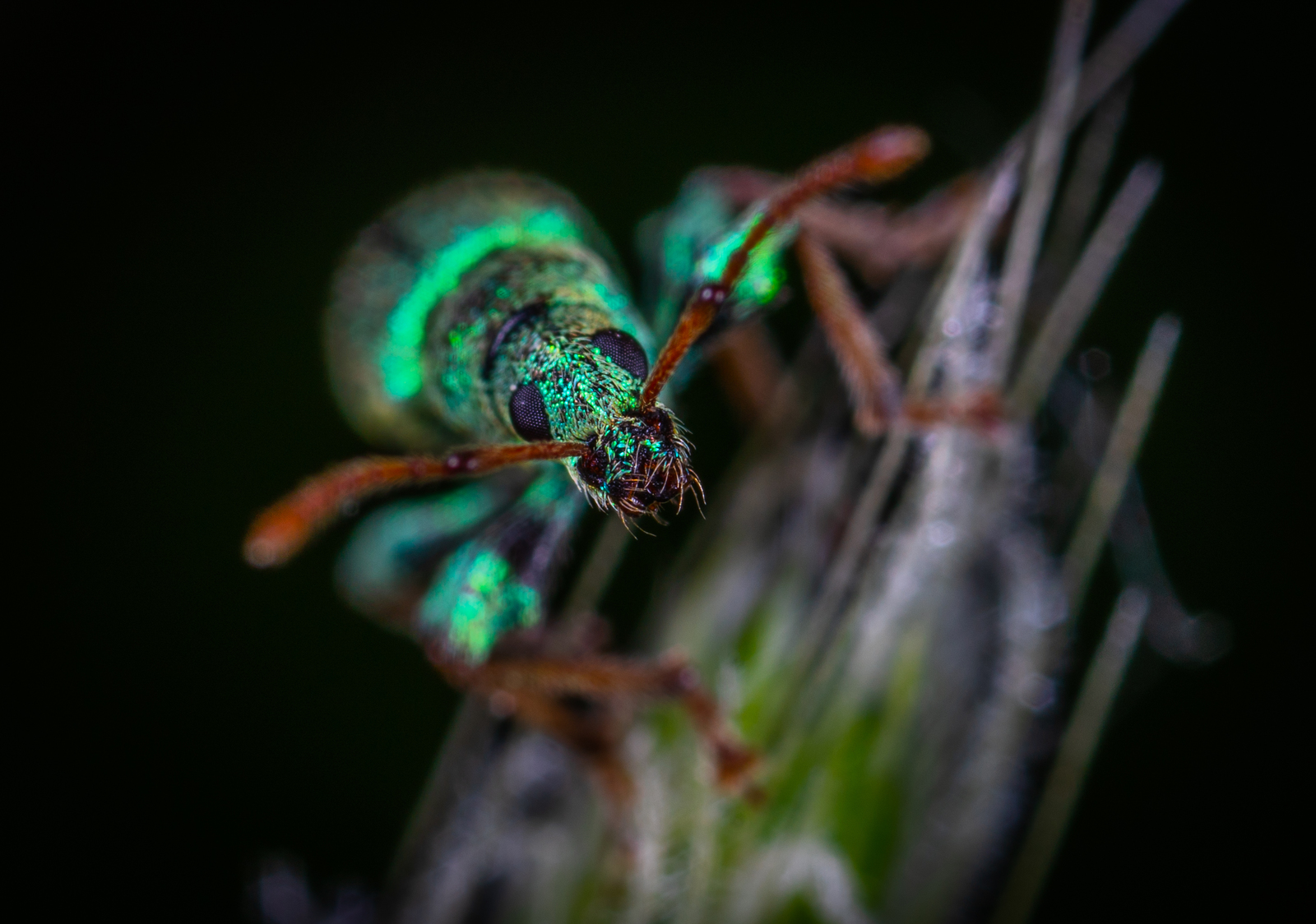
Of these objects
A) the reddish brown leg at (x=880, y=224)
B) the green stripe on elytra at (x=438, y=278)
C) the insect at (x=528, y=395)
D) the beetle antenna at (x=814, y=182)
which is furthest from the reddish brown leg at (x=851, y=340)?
the green stripe on elytra at (x=438, y=278)

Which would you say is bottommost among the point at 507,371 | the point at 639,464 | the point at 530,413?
the point at 639,464

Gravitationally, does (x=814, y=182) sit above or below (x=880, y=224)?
below

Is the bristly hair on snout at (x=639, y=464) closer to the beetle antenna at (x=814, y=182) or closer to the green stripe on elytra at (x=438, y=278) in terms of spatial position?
A: the beetle antenna at (x=814, y=182)

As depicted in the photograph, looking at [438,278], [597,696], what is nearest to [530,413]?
[597,696]

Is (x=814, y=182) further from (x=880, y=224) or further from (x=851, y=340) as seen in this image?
(x=880, y=224)

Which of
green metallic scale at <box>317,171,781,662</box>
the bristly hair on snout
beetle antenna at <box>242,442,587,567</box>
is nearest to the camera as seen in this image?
beetle antenna at <box>242,442,587,567</box>

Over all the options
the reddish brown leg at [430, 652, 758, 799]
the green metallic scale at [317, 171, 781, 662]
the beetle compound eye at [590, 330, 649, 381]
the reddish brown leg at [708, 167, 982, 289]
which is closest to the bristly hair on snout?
the green metallic scale at [317, 171, 781, 662]

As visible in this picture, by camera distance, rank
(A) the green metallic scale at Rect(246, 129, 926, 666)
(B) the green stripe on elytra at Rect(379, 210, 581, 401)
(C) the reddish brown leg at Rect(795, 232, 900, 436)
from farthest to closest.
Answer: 1. (B) the green stripe on elytra at Rect(379, 210, 581, 401)
2. (C) the reddish brown leg at Rect(795, 232, 900, 436)
3. (A) the green metallic scale at Rect(246, 129, 926, 666)

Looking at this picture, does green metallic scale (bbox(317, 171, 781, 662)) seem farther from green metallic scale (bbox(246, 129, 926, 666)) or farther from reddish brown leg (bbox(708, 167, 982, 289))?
reddish brown leg (bbox(708, 167, 982, 289))
